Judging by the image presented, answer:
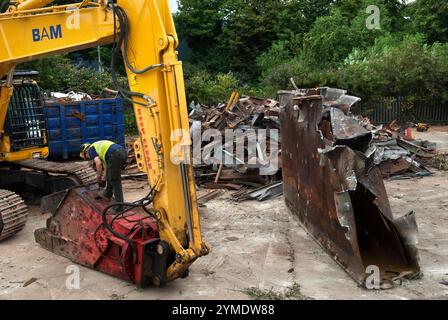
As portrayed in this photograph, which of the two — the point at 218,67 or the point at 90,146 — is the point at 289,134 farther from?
the point at 218,67

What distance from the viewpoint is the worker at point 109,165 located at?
6.79 m

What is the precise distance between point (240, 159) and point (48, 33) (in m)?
5.71

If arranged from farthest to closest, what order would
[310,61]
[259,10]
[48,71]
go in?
1. [259,10]
2. [310,61]
3. [48,71]

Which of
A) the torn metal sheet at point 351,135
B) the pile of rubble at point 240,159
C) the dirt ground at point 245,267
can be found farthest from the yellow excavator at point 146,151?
the pile of rubble at point 240,159

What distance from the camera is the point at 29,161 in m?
10.1

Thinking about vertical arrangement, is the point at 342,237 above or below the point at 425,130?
above

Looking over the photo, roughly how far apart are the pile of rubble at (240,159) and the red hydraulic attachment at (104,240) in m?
4.24

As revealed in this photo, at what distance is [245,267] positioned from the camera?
6723 mm

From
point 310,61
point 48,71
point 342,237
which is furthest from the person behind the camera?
point 310,61

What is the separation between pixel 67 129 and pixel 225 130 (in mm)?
3971

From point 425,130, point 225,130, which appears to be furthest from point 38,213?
point 425,130

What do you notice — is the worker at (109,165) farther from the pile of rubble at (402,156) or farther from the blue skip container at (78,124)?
the pile of rubble at (402,156)

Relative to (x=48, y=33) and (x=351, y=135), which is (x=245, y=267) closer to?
(x=351, y=135)

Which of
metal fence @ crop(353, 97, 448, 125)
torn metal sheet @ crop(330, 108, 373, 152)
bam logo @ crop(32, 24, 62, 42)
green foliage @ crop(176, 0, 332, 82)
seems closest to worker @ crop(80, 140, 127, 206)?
bam logo @ crop(32, 24, 62, 42)
